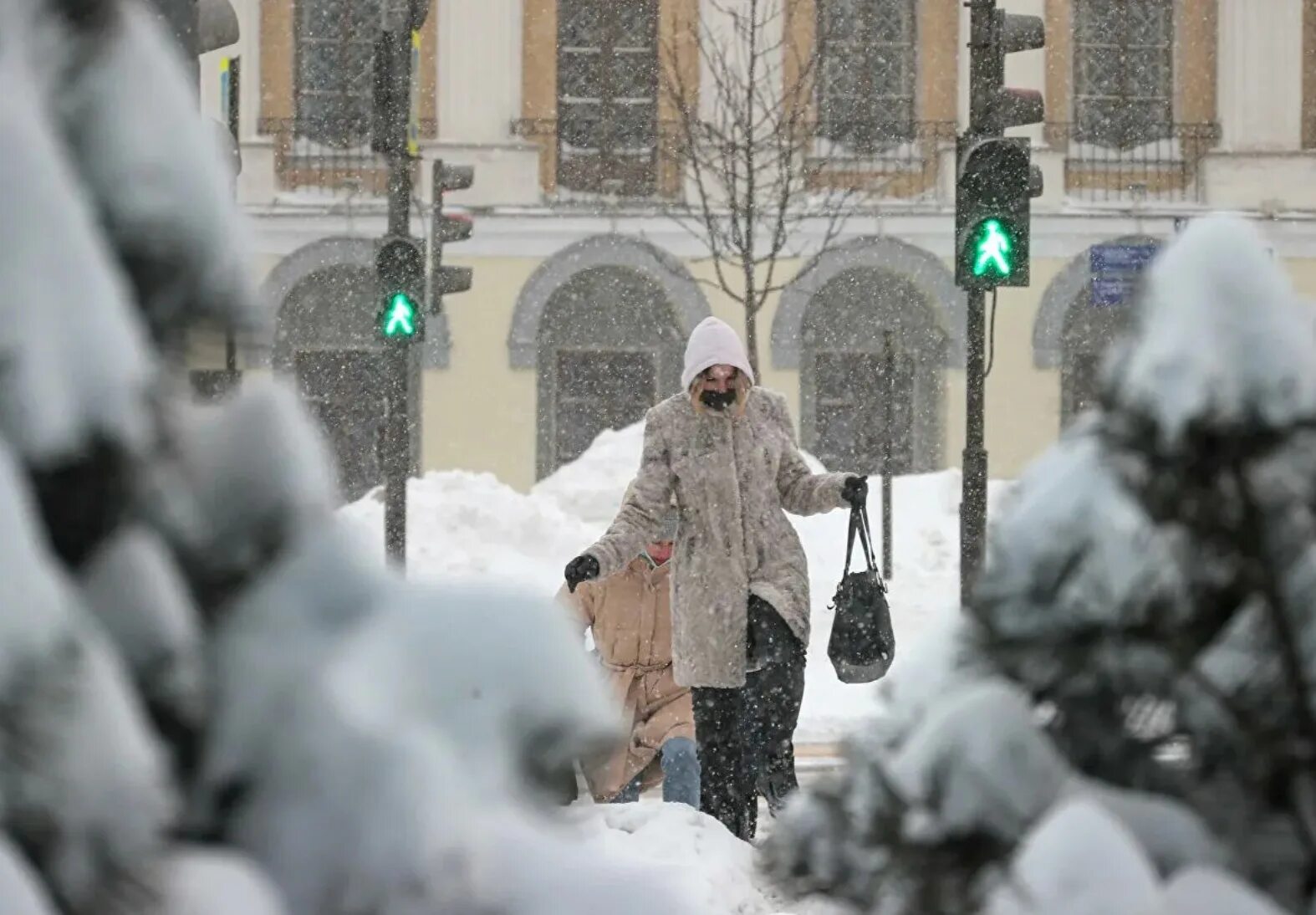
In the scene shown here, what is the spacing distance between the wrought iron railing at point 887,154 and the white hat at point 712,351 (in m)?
19.2

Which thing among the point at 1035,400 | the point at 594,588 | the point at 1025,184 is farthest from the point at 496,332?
the point at 594,588

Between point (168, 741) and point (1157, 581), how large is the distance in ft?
2.03

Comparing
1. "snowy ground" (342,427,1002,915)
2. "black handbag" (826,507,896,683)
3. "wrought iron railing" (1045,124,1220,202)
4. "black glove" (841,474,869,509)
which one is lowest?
"snowy ground" (342,427,1002,915)

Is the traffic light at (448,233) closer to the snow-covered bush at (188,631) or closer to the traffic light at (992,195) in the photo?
the traffic light at (992,195)

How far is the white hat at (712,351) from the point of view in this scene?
22.1ft

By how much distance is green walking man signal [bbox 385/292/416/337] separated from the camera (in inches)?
518

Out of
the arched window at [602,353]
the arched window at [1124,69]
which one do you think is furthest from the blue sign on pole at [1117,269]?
the arched window at [1124,69]

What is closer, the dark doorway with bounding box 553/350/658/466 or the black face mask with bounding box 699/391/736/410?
the black face mask with bounding box 699/391/736/410

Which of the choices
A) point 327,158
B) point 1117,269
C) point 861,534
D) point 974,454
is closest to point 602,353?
point 327,158

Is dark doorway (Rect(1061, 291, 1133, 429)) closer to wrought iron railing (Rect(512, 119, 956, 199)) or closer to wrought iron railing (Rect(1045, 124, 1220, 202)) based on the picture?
wrought iron railing (Rect(1045, 124, 1220, 202))

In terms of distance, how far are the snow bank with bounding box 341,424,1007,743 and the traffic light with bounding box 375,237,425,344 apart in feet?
6.77

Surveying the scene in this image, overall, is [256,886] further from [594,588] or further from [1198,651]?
[594,588]

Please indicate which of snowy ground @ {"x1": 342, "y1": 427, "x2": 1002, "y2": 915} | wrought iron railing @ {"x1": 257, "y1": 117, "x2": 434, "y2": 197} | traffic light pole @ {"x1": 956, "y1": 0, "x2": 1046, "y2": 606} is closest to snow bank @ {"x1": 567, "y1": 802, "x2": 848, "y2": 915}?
traffic light pole @ {"x1": 956, "y1": 0, "x2": 1046, "y2": 606}

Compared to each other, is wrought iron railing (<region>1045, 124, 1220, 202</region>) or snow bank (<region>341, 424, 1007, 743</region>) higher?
wrought iron railing (<region>1045, 124, 1220, 202</region>)
